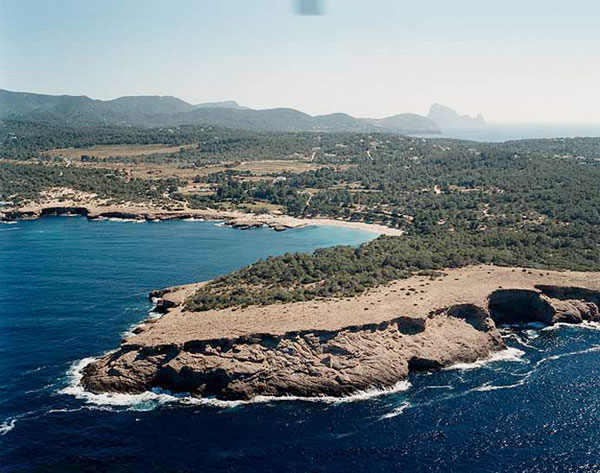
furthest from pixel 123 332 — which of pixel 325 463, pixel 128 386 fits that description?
pixel 325 463

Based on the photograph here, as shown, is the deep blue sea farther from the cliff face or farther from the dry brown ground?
the dry brown ground

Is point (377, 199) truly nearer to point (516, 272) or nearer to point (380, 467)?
point (516, 272)

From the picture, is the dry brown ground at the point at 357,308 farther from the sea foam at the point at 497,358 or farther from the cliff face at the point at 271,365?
the sea foam at the point at 497,358

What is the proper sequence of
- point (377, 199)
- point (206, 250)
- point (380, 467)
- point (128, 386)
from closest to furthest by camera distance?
point (380, 467) < point (128, 386) < point (206, 250) < point (377, 199)

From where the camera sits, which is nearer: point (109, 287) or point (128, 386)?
point (128, 386)

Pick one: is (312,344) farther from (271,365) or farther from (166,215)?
(166,215)

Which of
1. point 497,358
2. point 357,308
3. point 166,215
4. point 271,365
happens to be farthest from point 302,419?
point 166,215

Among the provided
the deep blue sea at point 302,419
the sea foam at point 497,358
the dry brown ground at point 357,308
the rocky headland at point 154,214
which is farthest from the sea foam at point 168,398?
the rocky headland at point 154,214

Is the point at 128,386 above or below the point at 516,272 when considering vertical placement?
below
